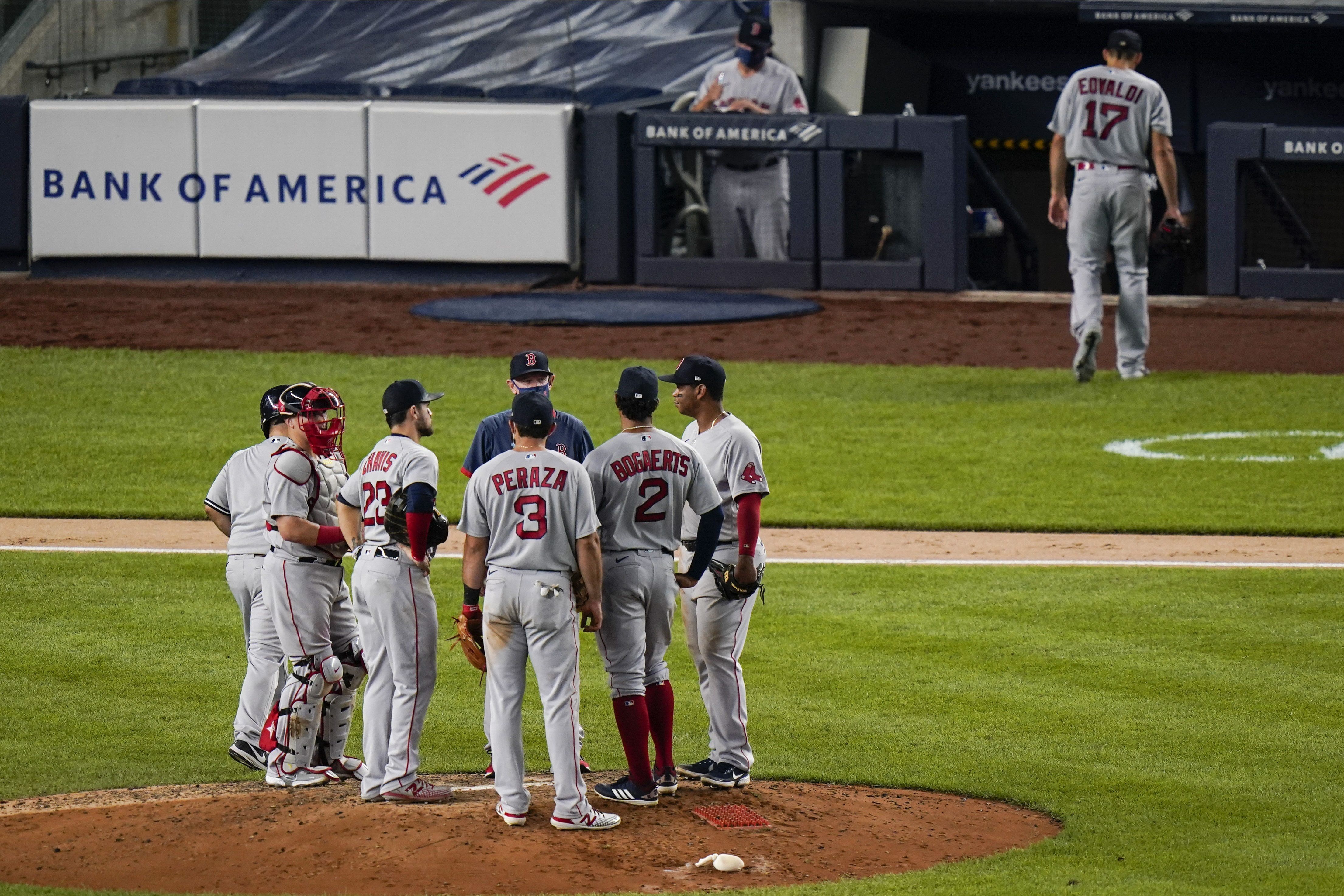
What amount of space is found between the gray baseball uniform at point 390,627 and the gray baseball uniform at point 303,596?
0.99ft

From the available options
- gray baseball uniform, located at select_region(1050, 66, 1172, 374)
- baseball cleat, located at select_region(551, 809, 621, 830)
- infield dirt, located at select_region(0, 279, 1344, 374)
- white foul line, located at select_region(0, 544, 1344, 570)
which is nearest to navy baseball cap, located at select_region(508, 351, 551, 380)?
baseball cleat, located at select_region(551, 809, 621, 830)

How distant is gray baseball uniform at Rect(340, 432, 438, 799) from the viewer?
6.57 m

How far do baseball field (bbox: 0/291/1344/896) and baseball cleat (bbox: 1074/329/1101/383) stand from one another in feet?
0.72

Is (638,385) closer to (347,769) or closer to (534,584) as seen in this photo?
(534,584)

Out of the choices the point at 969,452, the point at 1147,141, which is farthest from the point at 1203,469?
the point at 1147,141

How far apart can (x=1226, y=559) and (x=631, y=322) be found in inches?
294

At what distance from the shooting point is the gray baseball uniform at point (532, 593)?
6.29 m

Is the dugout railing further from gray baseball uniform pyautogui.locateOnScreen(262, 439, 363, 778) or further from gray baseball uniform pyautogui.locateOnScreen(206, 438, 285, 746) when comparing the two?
gray baseball uniform pyautogui.locateOnScreen(262, 439, 363, 778)

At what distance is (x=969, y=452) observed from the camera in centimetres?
1359

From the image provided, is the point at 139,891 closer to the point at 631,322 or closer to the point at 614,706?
the point at 614,706

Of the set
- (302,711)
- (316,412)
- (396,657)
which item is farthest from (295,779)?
(316,412)

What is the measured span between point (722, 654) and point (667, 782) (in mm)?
492

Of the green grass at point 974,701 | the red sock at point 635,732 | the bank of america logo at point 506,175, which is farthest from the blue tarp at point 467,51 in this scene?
the red sock at point 635,732

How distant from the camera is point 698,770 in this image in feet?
22.9
